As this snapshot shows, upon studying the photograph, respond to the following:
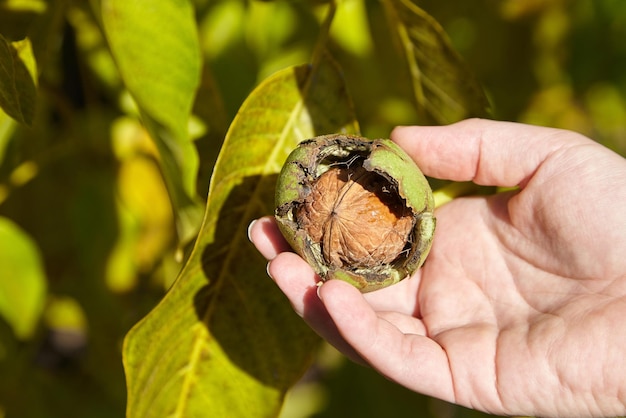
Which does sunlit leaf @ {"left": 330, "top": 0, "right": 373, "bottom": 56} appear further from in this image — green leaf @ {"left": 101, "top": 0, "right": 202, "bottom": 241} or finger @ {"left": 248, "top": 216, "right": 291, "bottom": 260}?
finger @ {"left": 248, "top": 216, "right": 291, "bottom": 260}

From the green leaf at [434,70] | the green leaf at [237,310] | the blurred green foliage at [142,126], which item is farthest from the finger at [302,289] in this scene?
the green leaf at [434,70]

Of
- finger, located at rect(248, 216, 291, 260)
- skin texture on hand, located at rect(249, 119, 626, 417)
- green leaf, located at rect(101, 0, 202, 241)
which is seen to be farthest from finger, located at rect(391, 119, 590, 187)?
green leaf, located at rect(101, 0, 202, 241)

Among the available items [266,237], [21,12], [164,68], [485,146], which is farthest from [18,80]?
[485,146]

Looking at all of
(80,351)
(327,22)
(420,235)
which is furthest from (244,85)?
(80,351)

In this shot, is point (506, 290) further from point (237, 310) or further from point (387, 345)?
point (237, 310)

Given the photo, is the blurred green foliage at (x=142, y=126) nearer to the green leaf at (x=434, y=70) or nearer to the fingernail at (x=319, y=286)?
the green leaf at (x=434, y=70)
